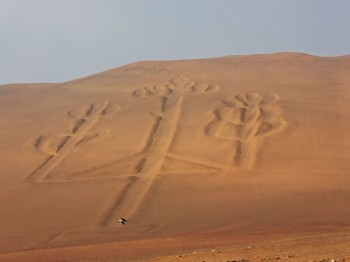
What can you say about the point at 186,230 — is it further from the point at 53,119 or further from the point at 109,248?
the point at 53,119

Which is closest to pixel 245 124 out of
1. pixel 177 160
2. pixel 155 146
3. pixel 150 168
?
pixel 155 146

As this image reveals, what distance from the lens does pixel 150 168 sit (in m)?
23.3

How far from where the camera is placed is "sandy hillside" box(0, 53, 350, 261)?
1717 centimetres

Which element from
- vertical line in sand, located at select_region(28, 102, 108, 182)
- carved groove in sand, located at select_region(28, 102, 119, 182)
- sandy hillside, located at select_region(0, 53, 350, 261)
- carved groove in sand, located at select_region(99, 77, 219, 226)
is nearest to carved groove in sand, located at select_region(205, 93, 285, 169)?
sandy hillside, located at select_region(0, 53, 350, 261)

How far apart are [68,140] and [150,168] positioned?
20.5 ft

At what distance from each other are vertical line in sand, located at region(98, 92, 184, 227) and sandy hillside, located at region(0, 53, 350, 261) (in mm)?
63

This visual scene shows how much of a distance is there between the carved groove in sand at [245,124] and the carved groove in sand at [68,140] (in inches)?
228


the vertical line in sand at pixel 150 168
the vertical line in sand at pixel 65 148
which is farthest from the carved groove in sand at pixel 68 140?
the vertical line in sand at pixel 150 168

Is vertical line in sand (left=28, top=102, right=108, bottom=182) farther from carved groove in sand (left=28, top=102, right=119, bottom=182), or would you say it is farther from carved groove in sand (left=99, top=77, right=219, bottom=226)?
carved groove in sand (left=99, top=77, right=219, bottom=226)

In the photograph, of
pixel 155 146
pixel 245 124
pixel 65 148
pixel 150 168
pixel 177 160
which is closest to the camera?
pixel 150 168

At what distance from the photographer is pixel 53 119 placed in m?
31.9

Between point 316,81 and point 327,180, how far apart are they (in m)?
15.1

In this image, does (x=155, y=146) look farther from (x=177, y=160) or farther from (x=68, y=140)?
(x=68, y=140)

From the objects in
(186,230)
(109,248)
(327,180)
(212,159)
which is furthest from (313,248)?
(212,159)
